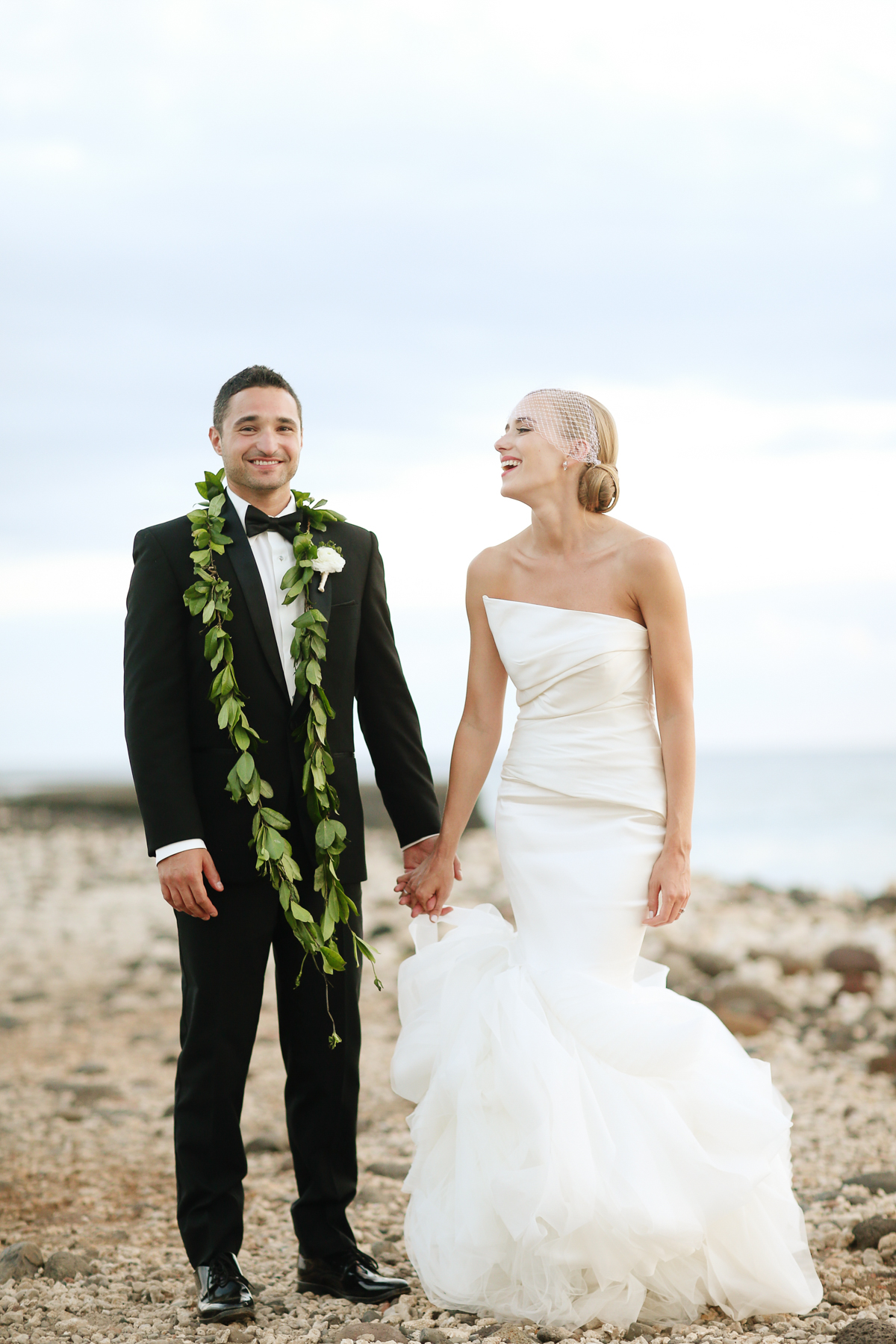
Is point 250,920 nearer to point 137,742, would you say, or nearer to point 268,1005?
point 137,742

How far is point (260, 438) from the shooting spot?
3645 millimetres

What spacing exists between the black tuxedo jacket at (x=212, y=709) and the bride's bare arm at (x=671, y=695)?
35.8 inches

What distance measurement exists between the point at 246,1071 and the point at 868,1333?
6.07ft

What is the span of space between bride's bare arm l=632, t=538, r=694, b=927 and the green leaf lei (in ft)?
2.97

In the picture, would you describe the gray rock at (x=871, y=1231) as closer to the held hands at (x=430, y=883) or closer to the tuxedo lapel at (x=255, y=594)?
the held hands at (x=430, y=883)

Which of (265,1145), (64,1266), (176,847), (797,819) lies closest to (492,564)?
(176,847)

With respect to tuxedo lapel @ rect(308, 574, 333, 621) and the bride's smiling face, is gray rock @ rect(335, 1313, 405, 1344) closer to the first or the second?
tuxedo lapel @ rect(308, 574, 333, 621)

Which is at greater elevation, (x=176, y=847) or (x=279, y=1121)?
(x=176, y=847)

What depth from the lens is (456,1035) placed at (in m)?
3.47

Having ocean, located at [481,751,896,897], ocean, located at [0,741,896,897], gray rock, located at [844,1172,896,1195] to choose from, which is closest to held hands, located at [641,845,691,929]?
gray rock, located at [844,1172,896,1195]

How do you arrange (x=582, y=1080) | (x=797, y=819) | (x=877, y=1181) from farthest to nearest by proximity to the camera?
(x=797, y=819) < (x=877, y=1181) < (x=582, y=1080)

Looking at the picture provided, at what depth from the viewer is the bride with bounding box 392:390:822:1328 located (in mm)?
3207

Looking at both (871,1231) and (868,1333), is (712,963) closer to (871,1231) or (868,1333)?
(871,1231)

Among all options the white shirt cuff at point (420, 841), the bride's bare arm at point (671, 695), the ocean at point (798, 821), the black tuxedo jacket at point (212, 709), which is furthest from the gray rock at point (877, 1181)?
the ocean at point (798, 821)
